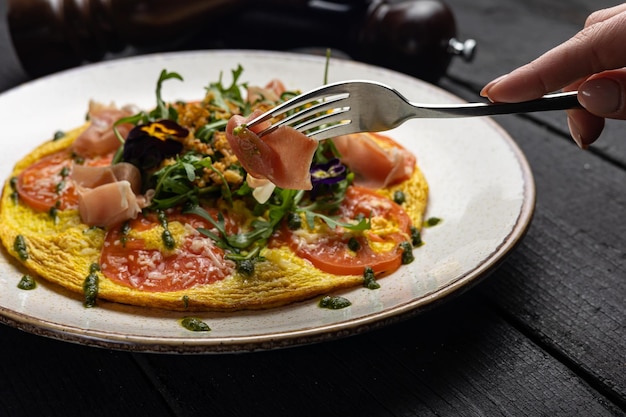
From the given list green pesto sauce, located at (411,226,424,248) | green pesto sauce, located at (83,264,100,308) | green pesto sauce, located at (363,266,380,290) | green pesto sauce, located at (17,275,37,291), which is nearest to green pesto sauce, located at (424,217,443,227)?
green pesto sauce, located at (411,226,424,248)

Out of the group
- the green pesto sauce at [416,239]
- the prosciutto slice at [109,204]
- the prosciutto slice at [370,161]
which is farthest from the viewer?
the prosciutto slice at [370,161]

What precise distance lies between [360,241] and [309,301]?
1.49ft

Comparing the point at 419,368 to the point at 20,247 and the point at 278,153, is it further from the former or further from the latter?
the point at 20,247

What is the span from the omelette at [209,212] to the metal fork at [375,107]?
5.2 inches

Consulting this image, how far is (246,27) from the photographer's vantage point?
5832 millimetres

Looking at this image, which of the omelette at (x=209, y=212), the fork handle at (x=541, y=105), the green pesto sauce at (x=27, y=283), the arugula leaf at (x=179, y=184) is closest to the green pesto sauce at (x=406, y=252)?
the omelette at (x=209, y=212)

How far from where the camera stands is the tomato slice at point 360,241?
3117 mm

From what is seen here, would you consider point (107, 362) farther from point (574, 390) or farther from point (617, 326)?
point (617, 326)

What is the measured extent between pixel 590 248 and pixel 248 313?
75.1 inches

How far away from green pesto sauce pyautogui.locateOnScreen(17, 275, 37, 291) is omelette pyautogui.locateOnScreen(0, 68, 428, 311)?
0.06 m

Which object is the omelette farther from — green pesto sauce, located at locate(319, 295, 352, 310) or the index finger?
the index finger

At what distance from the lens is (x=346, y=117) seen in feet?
9.82

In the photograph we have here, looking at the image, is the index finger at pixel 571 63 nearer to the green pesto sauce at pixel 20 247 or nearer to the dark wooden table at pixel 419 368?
the dark wooden table at pixel 419 368

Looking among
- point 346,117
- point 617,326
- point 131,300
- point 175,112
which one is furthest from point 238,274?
point 617,326
